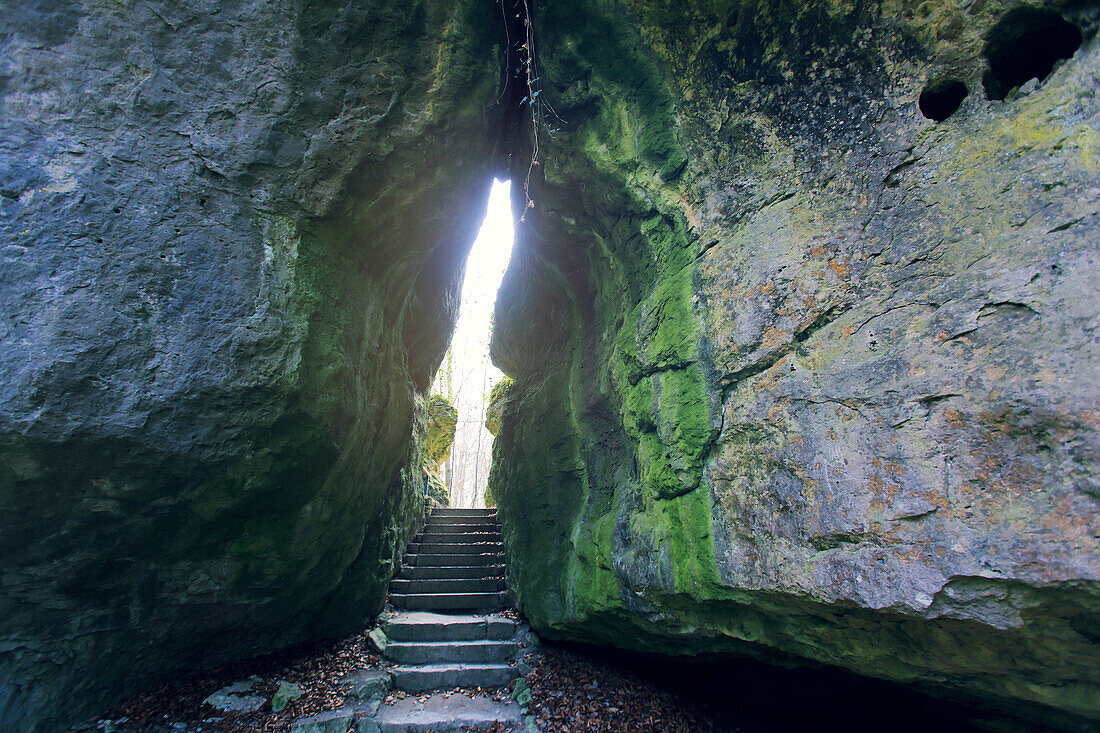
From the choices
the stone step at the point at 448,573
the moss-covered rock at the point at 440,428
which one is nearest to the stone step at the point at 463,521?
the stone step at the point at 448,573

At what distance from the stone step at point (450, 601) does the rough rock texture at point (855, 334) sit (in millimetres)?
2785

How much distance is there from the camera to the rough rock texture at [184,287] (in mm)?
3336

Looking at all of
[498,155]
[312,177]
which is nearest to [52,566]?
[312,177]

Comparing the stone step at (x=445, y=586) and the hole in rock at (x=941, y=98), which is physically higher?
the hole in rock at (x=941, y=98)

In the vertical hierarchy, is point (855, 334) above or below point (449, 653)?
above

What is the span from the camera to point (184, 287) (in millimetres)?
3621

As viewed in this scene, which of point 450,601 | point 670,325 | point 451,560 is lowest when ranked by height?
point 450,601

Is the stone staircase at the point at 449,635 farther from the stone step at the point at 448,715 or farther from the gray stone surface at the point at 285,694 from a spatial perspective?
the gray stone surface at the point at 285,694

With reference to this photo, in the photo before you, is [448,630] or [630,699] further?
[448,630]

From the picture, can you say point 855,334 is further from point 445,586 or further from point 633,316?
point 445,586

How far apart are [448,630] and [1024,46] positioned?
24.0 ft

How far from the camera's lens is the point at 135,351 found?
3.43m

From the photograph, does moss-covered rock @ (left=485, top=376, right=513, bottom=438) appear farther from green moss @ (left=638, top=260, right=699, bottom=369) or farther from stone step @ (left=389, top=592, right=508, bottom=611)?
green moss @ (left=638, top=260, right=699, bottom=369)

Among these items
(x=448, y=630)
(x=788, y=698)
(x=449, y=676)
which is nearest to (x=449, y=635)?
(x=448, y=630)
